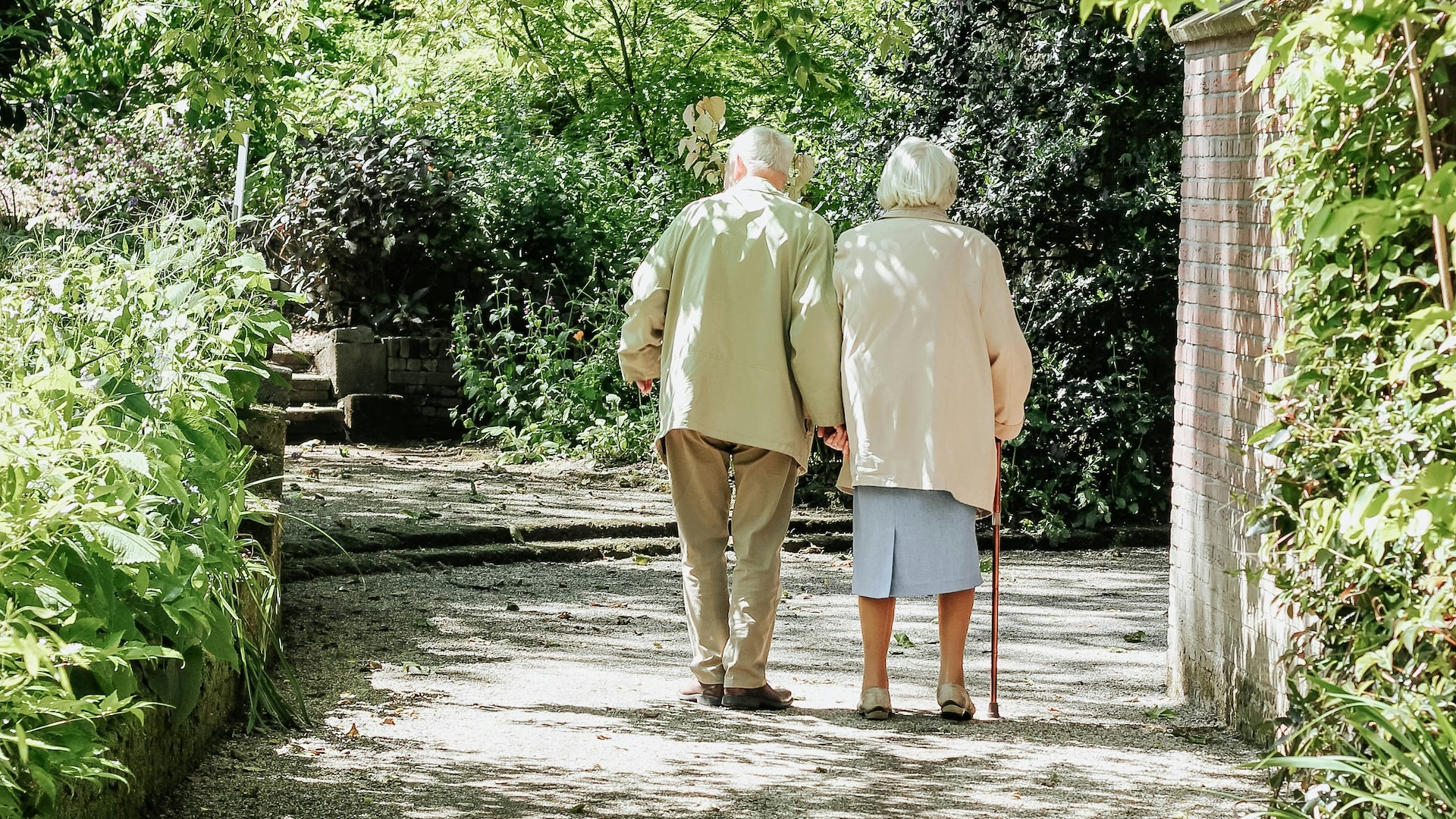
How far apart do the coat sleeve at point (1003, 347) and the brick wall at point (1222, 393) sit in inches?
24.5

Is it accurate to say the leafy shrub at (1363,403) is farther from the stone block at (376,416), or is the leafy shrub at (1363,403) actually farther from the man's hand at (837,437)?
the stone block at (376,416)

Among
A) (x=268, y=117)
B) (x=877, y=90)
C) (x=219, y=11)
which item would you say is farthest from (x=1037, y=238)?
(x=219, y=11)

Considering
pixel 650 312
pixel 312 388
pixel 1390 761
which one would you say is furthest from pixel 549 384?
pixel 1390 761

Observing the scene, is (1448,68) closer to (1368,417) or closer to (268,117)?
(1368,417)

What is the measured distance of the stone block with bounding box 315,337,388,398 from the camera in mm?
11570

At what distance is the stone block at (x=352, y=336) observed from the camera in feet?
38.0

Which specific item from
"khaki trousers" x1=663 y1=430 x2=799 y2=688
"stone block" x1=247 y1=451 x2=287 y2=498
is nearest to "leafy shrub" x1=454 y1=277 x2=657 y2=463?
"stone block" x1=247 y1=451 x2=287 y2=498

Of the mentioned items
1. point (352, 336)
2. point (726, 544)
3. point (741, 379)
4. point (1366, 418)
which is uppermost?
point (352, 336)

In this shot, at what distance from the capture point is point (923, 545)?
481cm

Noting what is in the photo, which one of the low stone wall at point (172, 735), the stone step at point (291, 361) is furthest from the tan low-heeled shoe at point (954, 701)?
the stone step at point (291, 361)

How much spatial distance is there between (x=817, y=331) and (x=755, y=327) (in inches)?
8.0

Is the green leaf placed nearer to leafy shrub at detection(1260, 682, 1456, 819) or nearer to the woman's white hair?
leafy shrub at detection(1260, 682, 1456, 819)

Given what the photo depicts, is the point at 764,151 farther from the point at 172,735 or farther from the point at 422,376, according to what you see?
the point at 422,376

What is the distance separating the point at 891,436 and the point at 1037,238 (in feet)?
14.6
